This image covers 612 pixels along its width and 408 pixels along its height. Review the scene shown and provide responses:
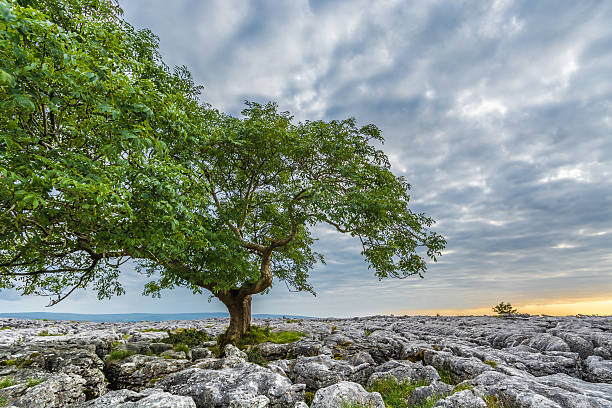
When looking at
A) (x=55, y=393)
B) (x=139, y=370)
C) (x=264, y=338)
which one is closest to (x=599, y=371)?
(x=264, y=338)

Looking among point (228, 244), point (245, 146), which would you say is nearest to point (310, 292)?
point (228, 244)

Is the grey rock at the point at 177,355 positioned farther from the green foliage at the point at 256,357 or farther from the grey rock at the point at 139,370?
the green foliage at the point at 256,357

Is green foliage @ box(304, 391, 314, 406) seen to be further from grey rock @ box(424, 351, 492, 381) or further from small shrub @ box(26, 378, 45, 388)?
small shrub @ box(26, 378, 45, 388)

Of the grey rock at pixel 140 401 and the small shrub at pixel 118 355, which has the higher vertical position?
the grey rock at pixel 140 401

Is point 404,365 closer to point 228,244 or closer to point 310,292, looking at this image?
point 228,244

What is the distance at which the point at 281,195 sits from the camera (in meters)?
20.4

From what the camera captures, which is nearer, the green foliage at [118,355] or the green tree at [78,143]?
the green tree at [78,143]

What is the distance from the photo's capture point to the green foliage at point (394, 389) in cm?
1004

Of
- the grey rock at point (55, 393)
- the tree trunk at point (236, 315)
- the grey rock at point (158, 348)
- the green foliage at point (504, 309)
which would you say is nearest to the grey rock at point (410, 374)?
the grey rock at point (55, 393)

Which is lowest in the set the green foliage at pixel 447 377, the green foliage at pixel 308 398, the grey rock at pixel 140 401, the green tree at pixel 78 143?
the green foliage at pixel 308 398

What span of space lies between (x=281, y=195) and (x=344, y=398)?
527 inches

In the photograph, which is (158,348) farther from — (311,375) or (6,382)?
(311,375)

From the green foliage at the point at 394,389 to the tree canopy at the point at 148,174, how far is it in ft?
24.0

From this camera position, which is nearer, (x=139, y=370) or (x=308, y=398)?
(x=308, y=398)
